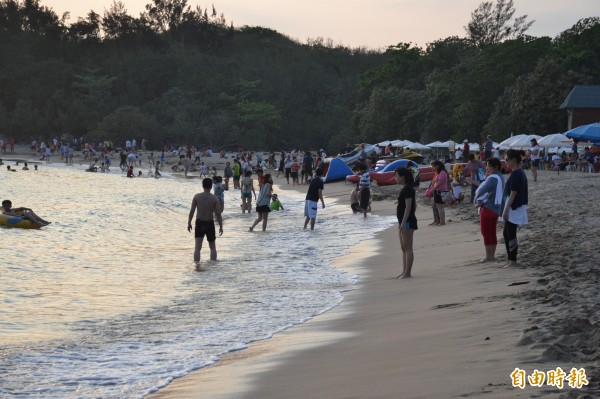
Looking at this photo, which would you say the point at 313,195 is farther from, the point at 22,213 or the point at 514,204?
the point at 514,204

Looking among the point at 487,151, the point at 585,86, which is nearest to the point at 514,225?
the point at 487,151

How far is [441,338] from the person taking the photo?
7.32 m

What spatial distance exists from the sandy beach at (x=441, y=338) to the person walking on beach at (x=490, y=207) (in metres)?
0.38

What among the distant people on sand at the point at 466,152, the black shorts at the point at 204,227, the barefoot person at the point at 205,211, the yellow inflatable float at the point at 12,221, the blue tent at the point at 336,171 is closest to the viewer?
the barefoot person at the point at 205,211

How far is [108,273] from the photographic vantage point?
1483 centimetres

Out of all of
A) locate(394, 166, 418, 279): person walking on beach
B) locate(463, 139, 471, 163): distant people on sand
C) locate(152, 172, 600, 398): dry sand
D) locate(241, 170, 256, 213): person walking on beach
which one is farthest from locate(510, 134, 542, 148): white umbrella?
locate(394, 166, 418, 279): person walking on beach

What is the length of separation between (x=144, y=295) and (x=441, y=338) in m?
6.04

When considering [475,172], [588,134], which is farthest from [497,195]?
[588,134]

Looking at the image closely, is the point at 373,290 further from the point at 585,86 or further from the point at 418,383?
the point at 585,86

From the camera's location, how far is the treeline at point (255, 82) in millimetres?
61406

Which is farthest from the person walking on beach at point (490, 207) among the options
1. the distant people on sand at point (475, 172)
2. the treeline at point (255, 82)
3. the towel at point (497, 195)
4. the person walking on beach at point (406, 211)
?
the treeline at point (255, 82)

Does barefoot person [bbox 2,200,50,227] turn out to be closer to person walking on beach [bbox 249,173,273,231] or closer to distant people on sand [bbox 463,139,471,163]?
person walking on beach [bbox 249,173,273,231]

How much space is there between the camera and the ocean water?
25.8ft

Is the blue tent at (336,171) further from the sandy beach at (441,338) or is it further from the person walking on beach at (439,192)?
the sandy beach at (441,338)
